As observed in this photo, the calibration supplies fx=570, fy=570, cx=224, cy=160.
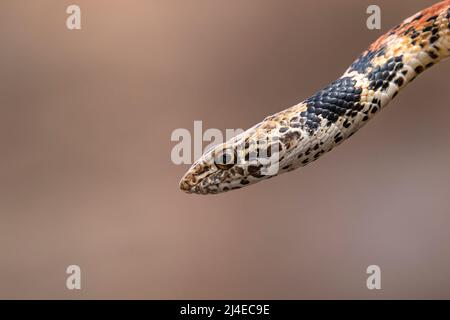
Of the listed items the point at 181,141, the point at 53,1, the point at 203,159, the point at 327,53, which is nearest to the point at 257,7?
the point at 327,53

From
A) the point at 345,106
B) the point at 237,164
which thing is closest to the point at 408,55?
the point at 345,106

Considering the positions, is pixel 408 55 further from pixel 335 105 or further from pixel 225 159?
pixel 225 159

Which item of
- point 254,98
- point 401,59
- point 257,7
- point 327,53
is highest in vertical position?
point 257,7

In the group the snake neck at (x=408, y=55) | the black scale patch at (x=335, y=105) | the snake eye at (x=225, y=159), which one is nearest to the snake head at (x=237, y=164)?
the snake eye at (x=225, y=159)

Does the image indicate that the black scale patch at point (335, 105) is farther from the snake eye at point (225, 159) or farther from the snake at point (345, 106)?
the snake eye at point (225, 159)

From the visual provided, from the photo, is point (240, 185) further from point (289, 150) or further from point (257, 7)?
point (257, 7)

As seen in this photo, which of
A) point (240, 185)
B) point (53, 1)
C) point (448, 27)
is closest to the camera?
point (448, 27)

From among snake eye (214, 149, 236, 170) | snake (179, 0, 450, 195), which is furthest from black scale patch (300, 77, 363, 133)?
snake eye (214, 149, 236, 170)
